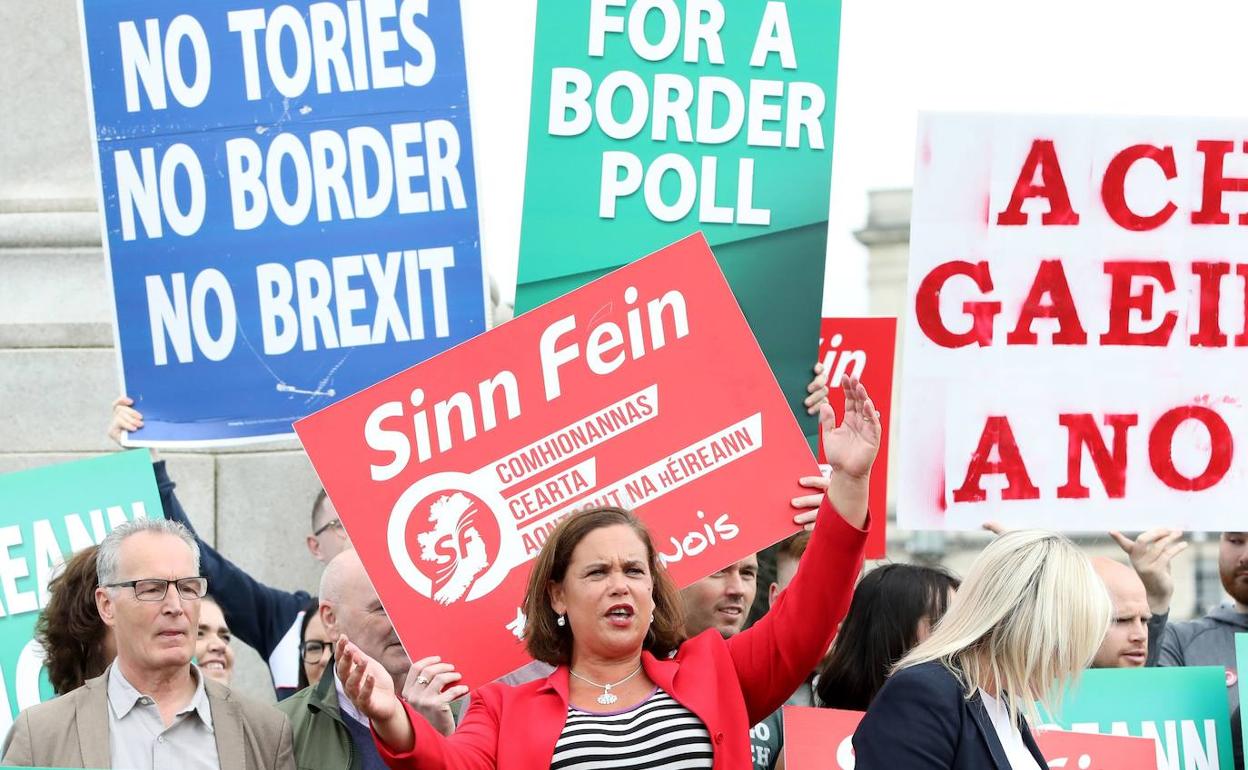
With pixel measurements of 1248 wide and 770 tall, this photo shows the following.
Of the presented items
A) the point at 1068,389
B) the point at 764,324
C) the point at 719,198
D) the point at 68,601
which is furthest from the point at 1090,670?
the point at 68,601

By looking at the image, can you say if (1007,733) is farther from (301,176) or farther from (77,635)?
(301,176)

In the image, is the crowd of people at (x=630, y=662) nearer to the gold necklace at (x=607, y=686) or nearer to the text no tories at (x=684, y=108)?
the gold necklace at (x=607, y=686)

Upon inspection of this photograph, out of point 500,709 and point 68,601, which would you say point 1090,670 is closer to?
→ point 500,709

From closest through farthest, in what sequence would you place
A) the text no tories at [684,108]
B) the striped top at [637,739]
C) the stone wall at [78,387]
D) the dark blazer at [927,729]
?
the dark blazer at [927,729] → the striped top at [637,739] → the text no tories at [684,108] → the stone wall at [78,387]

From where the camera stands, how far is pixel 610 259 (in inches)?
239

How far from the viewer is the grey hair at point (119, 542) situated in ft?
15.2

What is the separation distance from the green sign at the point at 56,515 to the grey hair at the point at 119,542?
119cm

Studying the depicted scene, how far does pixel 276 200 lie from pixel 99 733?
221 centimetres

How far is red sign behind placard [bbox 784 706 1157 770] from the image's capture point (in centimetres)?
488

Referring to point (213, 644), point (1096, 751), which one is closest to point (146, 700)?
point (213, 644)

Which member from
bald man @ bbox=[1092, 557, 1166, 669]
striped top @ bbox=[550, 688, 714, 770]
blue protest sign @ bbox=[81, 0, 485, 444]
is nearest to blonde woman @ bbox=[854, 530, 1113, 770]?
striped top @ bbox=[550, 688, 714, 770]

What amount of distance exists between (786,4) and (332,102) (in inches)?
58.7

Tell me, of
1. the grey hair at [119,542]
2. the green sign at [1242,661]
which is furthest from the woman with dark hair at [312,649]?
the green sign at [1242,661]

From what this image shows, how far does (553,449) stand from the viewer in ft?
17.3
